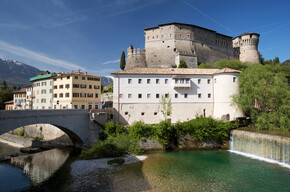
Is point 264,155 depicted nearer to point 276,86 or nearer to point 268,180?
point 268,180

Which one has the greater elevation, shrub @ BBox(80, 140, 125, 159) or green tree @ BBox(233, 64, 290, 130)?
green tree @ BBox(233, 64, 290, 130)

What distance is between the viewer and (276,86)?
24297 mm

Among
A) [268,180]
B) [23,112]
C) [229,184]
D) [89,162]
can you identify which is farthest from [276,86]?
[23,112]

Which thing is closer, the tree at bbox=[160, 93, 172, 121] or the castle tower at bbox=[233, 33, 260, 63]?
the tree at bbox=[160, 93, 172, 121]

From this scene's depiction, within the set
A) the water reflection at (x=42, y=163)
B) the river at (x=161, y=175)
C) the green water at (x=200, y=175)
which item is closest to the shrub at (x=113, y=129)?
→ the river at (x=161, y=175)

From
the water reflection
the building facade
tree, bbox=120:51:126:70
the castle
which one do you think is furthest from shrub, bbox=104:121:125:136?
tree, bbox=120:51:126:70

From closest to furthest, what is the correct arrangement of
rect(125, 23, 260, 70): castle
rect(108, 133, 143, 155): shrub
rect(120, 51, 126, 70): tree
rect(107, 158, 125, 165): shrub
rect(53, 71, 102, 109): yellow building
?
1. rect(107, 158, 125, 165): shrub
2. rect(108, 133, 143, 155): shrub
3. rect(53, 71, 102, 109): yellow building
4. rect(125, 23, 260, 70): castle
5. rect(120, 51, 126, 70): tree

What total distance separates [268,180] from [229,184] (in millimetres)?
3469

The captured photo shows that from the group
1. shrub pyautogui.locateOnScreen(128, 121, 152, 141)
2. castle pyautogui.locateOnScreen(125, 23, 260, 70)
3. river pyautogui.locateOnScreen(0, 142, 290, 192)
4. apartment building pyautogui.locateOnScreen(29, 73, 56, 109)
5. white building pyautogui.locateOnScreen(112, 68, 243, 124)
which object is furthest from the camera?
castle pyautogui.locateOnScreen(125, 23, 260, 70)

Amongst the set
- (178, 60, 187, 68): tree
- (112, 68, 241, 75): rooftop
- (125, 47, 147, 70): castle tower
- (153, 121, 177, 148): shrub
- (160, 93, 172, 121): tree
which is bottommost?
(153, 121, 177, 148): shrub

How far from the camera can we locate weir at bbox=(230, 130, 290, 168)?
1802cm

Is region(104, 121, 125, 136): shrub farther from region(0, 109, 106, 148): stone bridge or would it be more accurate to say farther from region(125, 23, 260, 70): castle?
region(125, 23, 260, 70): castle

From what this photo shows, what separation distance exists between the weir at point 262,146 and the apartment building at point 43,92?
34.9 meters

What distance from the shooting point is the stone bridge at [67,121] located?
16.6m
